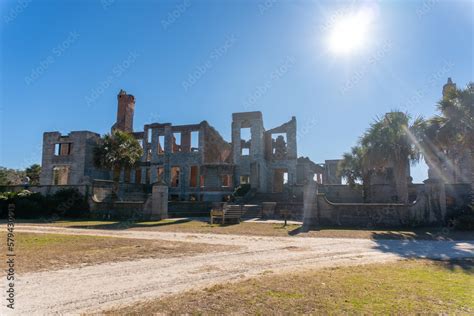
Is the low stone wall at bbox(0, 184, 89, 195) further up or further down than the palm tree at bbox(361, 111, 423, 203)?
further down

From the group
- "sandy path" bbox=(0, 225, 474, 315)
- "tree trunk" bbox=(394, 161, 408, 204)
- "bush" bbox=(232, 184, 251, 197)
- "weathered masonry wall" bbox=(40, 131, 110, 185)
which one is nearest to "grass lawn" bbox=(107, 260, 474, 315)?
"sandy path" bbox=(0, 225, 474, 315)

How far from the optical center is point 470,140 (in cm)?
1430

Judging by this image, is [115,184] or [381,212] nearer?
[381,212]

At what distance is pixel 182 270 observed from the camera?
20.3ft

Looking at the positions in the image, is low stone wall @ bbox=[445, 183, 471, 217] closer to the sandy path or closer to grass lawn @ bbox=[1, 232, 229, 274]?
the sandy path

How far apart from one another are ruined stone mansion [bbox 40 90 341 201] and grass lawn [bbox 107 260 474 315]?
26832mm

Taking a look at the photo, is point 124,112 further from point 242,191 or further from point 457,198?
point 457,198

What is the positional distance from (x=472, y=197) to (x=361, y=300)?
53.9ft

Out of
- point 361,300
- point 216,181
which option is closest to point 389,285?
point 361,300

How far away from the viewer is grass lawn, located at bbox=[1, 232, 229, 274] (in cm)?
680

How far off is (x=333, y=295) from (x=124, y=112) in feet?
143

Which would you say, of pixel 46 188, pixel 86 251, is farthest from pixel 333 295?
pixel 46 188

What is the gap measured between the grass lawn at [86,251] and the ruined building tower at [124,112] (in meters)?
34.5

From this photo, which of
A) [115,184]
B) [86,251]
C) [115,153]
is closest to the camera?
[86,251]
